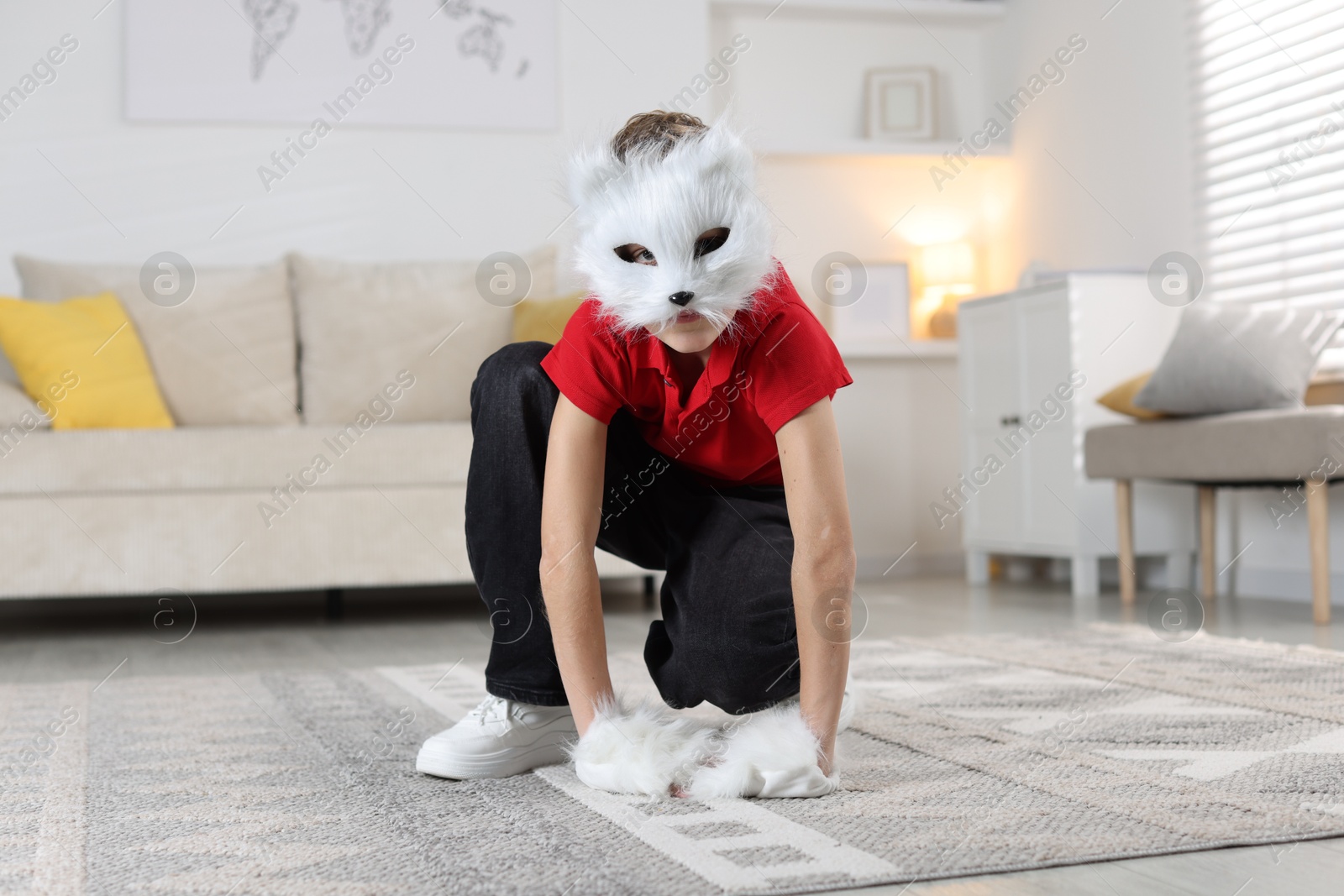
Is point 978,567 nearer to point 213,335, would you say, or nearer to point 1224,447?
point 1224,447

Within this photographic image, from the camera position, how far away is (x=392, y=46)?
3691mm

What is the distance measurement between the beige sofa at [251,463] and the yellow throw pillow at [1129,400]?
1.26 metres

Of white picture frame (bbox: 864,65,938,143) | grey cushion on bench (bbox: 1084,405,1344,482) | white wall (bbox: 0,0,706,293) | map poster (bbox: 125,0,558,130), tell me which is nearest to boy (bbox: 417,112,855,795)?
grey cushion on bench (bbox: 1084,405,1344,482)

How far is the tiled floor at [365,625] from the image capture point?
2.27 m

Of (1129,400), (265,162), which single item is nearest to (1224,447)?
(1129,400)

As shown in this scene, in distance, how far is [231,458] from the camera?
2707mm

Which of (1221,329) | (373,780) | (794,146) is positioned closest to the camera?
(373,780)

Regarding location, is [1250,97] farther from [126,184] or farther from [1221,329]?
[126,184]

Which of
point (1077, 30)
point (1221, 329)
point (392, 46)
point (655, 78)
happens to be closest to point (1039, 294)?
point (1221, 329)

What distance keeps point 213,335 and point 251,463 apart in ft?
2.12

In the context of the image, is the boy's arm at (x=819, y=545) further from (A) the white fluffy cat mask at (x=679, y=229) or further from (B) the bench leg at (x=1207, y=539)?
(B) the bench leg at (x=1207, y=539)

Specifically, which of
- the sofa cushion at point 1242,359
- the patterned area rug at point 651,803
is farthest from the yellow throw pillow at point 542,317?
the patterned area rug at point 651,803

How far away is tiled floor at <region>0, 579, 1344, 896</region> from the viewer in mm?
2266

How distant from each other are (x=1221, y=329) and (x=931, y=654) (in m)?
1.20
